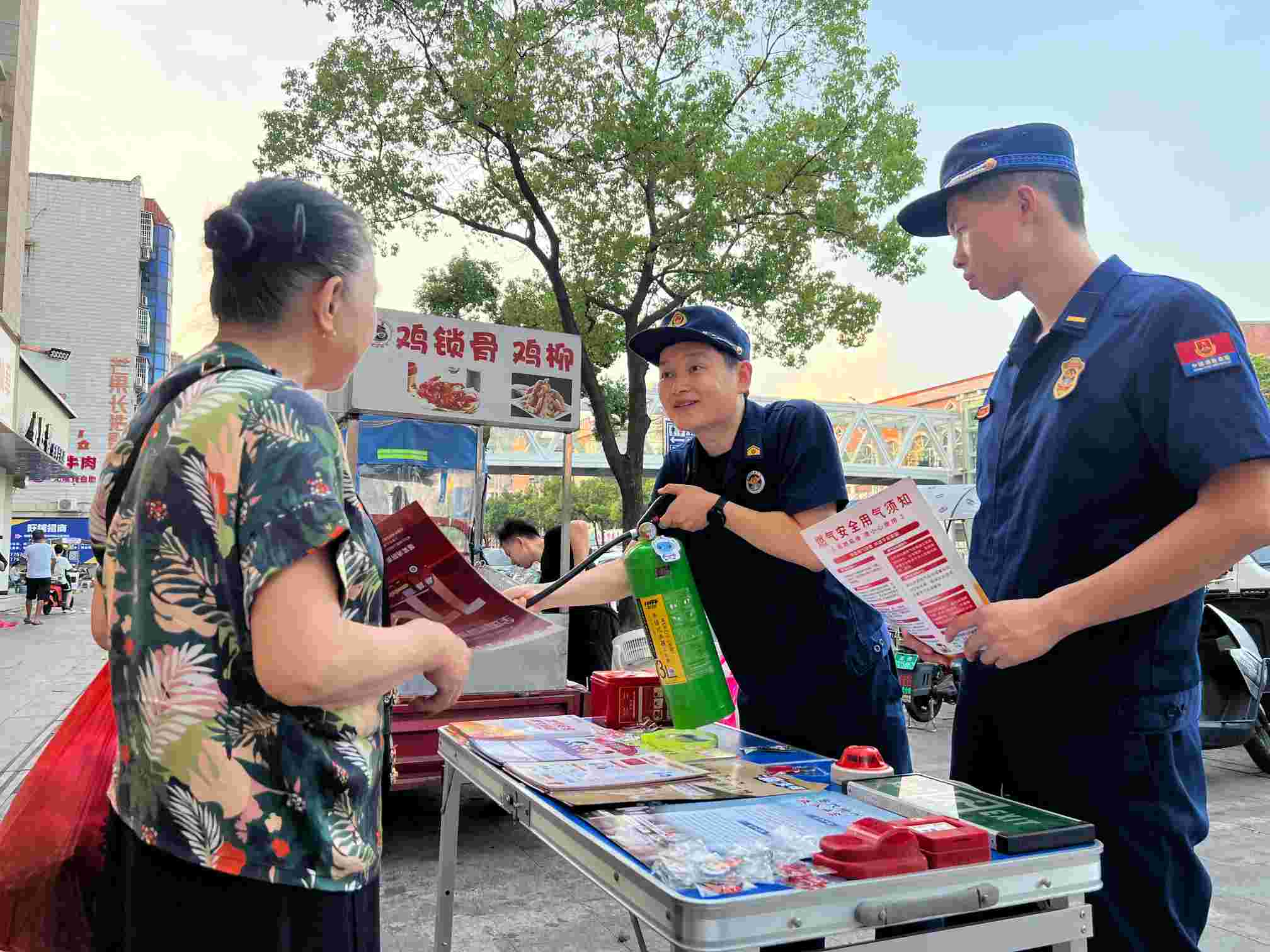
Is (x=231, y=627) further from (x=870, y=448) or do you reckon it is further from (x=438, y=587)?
(x=870, y=448)

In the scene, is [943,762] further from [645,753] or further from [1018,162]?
[1018,162]

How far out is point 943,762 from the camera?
625cm

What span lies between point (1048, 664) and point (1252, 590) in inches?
262

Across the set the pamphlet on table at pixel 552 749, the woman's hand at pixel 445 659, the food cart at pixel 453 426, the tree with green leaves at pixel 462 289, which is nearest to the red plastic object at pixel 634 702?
the pamphlet on table at pixel 552 749

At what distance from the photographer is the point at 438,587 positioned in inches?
72.5

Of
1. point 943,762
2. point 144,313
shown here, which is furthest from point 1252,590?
point 144,313

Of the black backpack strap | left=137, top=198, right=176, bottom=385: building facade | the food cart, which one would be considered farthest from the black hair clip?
left=137, top=198, right=176, bottom=385: building facade

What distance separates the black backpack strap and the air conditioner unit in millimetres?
54905

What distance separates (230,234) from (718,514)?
1.28 meters

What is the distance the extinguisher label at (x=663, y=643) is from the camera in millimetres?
2117

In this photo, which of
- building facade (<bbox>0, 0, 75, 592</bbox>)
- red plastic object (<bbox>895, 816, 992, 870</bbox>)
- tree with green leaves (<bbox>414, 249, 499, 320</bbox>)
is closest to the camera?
red plastic object (<bbox>895, 816, 992, 870</bbox>)

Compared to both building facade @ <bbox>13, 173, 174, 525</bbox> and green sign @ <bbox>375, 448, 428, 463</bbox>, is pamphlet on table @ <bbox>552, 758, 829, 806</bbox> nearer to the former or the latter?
green sign @ <bbox>375, 448, 428, 463</bbox>

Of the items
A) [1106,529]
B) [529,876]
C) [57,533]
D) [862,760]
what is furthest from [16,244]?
[1106,529]

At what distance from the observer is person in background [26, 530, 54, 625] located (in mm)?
16281
